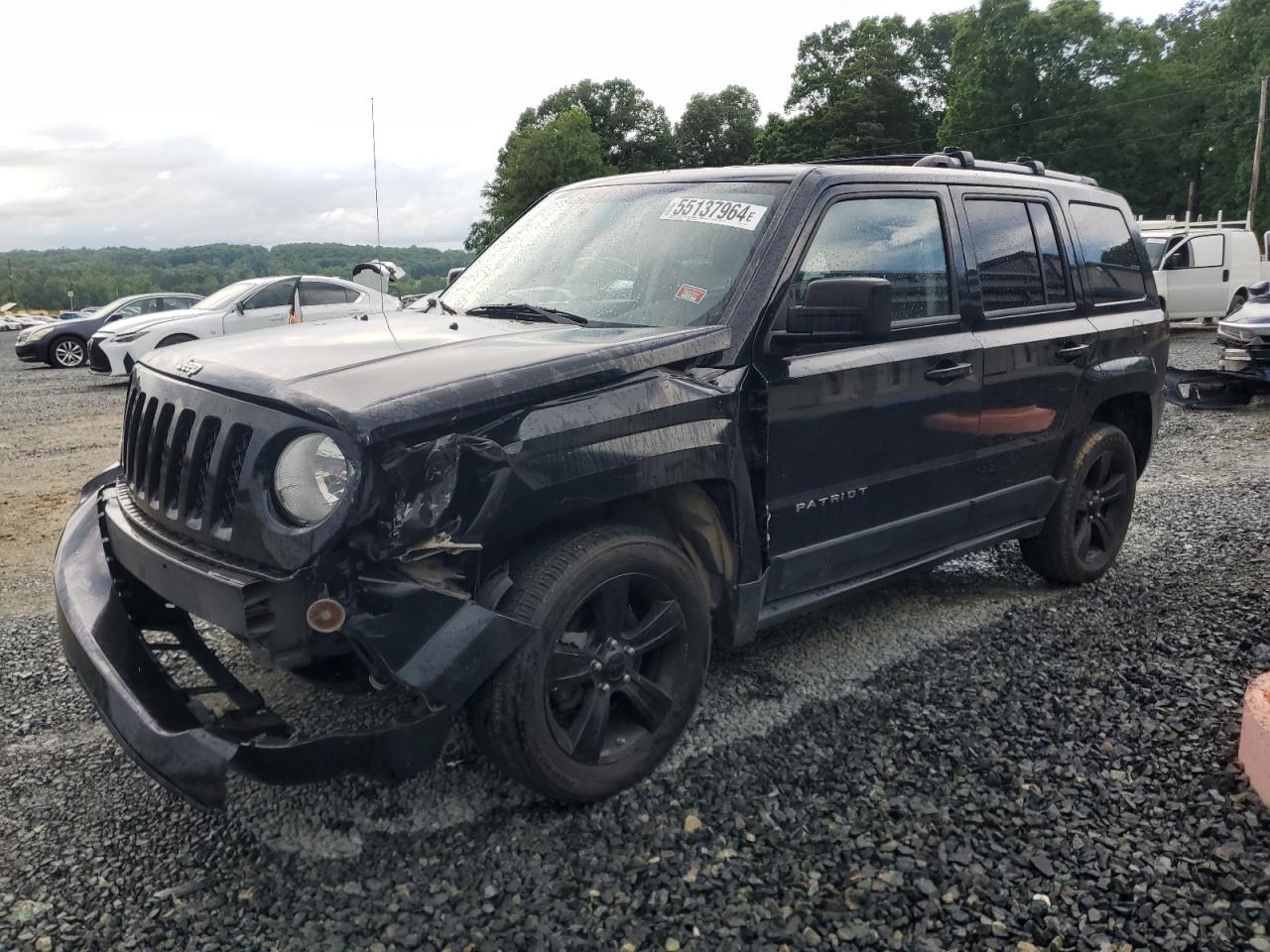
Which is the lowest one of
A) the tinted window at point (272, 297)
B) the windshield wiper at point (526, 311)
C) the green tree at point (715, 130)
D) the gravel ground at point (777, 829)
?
the gravel ground at point (777, 829)

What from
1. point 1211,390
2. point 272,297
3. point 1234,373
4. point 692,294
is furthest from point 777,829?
point 272,297

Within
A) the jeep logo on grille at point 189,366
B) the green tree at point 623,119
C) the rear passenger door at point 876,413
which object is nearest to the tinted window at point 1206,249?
the rear passenger door at point 876,413

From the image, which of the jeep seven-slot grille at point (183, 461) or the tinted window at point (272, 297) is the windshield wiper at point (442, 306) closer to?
the jeep seven-slot grille at point (183, 461)

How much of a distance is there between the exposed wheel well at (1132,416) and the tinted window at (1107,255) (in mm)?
519

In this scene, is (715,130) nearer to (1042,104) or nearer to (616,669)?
(1042,104)

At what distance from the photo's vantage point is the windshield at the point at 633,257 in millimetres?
3520

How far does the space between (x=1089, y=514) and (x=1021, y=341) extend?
50.1 inches

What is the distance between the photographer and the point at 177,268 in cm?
2903

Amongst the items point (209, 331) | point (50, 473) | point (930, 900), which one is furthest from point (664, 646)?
point (209, 331)

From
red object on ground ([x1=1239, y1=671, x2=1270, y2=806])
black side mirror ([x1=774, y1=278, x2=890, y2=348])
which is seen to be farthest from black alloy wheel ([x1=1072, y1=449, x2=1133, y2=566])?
black side mirror ([x1=774, y1=278, x2=890, y2=348])

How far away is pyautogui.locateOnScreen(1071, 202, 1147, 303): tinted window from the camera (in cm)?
488

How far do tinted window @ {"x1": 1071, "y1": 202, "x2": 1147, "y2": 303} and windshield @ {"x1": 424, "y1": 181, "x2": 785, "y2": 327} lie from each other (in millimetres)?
2032

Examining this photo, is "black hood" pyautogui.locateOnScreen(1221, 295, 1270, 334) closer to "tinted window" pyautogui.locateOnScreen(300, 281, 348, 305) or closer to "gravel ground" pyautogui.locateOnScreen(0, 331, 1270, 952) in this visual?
"gravel ground" pyautogui.locateOnScreen(0, 331, 1270, 952)

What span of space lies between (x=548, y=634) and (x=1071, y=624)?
113 inches
